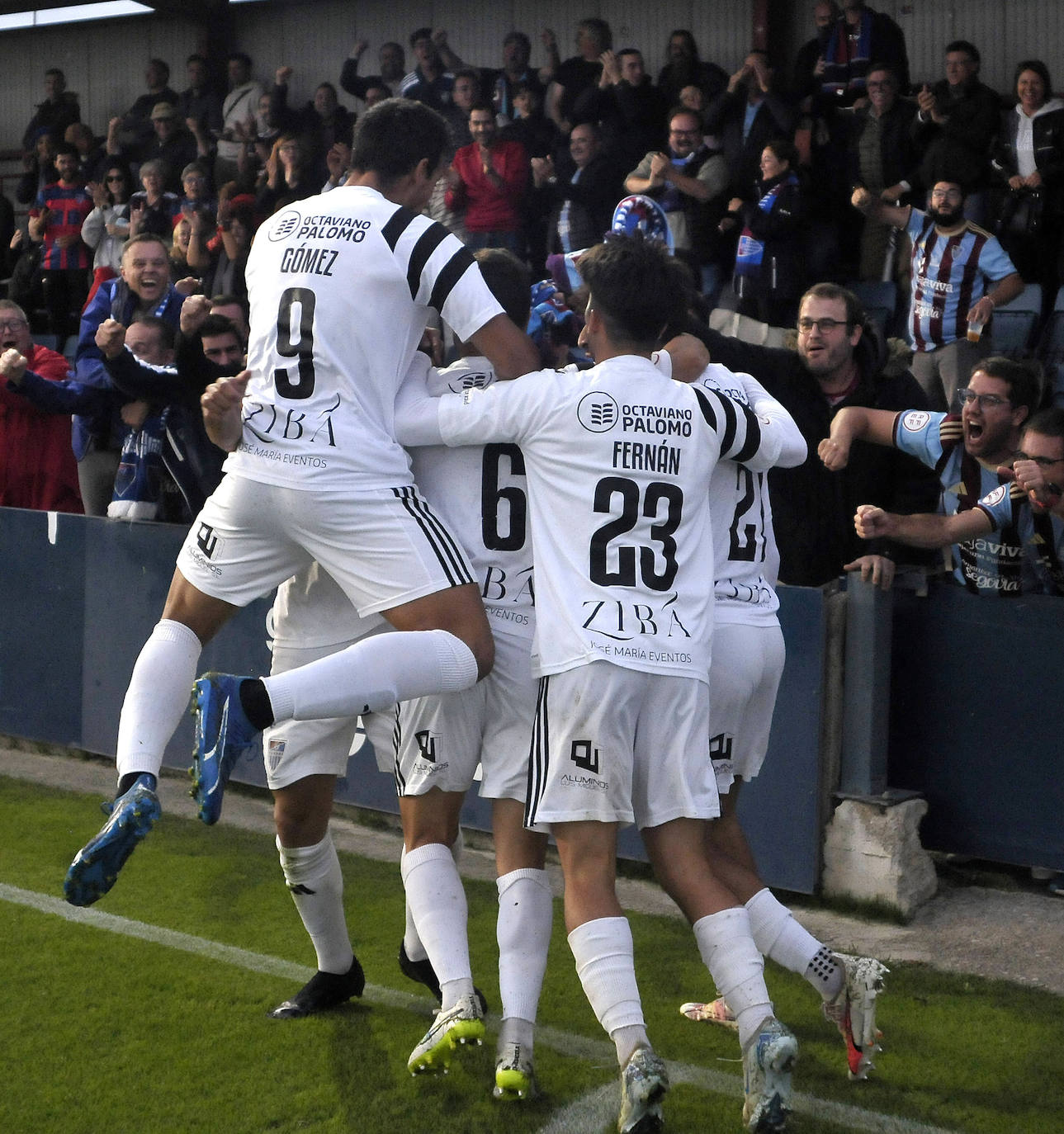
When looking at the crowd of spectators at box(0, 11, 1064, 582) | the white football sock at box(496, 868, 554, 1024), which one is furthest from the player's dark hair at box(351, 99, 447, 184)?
the crowd of spectators at box(0, 11, 1064, 582)

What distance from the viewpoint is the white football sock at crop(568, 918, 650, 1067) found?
10.1 ft

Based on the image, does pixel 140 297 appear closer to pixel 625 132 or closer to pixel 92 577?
Result: pixel 92 577

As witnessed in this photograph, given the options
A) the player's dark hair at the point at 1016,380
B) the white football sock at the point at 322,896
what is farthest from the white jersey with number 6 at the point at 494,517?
the player's dark hair at the point at 1016,380

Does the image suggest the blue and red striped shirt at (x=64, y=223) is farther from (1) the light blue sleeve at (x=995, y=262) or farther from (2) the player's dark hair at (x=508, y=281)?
(2) the player's dark hair at (x=508, y=281)

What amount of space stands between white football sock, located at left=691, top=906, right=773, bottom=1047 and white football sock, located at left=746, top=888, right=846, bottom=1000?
34 centimetres

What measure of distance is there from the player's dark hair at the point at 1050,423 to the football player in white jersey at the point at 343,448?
1884 millimetres

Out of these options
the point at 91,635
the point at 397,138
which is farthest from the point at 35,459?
the point at 397,138

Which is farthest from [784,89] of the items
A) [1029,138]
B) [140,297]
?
[140,297]

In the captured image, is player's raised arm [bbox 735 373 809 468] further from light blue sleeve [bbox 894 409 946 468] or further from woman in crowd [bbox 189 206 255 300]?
woman in crowd [bbox 189 206 255 300]

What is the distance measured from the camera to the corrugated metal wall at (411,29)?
1089 cm

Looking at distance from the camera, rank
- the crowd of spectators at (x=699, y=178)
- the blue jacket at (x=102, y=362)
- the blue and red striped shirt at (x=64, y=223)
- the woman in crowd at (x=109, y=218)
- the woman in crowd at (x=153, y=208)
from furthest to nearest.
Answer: the blue and red striped shirt at (x=64, y=223) → the woman in crowd at (x=109, y=218) → the woman in crowd at (x=153, y=208) → the crowd of spectators at (x=699, y=178) → the blue jacket at (x=102, y=362)

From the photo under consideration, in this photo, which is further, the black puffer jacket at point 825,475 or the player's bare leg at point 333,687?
the black puffer jacket at point 825,475

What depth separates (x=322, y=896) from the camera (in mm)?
3812

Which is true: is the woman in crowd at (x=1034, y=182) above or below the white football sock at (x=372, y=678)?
above
